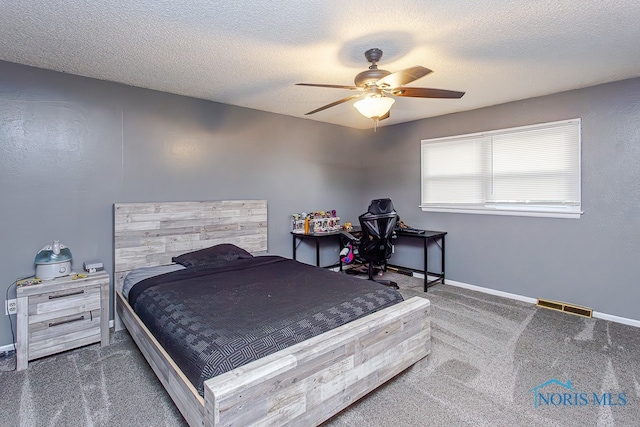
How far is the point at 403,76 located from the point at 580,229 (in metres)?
2.67

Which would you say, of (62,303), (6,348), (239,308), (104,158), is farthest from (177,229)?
(239,308)

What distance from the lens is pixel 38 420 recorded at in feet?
5.85

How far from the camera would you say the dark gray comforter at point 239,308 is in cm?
158

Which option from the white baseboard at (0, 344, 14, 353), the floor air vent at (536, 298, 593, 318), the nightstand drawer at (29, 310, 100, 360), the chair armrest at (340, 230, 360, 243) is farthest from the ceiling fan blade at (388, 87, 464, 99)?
the white baseboard at (0, 344, 14, 353)

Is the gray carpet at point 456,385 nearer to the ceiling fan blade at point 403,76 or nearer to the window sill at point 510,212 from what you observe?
the window sill at point 510,212

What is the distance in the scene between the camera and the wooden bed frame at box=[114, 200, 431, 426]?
1.38m

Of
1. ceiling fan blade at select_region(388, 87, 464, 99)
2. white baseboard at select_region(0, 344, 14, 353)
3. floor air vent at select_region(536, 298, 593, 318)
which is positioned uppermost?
ceiling fan blade at select_region(388, 87, 464, 99)

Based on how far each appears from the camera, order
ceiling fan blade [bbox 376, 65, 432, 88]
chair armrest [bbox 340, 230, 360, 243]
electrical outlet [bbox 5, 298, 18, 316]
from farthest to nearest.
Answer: chair armrest [bbox 340, 230, 360, 243], electrical outlet [bbox 5, 298, 18, 316], ceiling fan blade [bbox 376, 65, 432, 88]

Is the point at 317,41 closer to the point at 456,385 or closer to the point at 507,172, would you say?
the point at 456,385

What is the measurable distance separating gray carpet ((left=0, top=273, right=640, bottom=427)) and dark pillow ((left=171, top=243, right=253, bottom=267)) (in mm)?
823

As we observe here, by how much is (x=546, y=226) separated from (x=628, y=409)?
6.75ft

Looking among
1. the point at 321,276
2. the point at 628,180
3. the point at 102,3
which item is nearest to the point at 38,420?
the point at 321,276

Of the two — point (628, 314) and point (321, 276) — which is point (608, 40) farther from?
point (321, 276)

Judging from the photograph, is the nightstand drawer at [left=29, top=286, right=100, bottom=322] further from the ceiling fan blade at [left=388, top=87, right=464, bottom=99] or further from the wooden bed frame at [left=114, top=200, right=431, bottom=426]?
the ceiling fan blade at [left=388, top=87, right=464, bottom=99]
